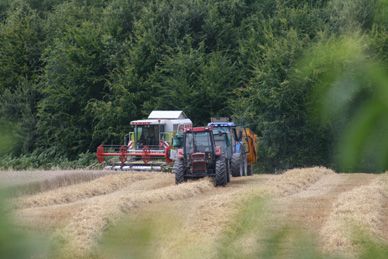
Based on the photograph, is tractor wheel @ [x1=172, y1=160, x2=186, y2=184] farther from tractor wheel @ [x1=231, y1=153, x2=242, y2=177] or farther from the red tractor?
tractor wheel @ [x1=231, y1=153, x2=242, y2=177]

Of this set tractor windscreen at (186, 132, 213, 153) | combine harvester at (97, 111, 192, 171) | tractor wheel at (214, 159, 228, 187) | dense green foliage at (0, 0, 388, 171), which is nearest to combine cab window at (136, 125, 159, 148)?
combine harvester at (97, 111, 192, 171)

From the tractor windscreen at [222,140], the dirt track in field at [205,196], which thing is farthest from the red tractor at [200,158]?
the tractor windscreen at [222,140]

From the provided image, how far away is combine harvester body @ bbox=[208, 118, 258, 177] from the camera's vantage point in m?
23.3

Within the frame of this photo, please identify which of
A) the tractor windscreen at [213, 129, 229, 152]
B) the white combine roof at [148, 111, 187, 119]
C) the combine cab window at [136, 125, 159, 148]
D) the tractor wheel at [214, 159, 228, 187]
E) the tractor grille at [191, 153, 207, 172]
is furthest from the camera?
the white combine roof at [148, 111, 187, 119]

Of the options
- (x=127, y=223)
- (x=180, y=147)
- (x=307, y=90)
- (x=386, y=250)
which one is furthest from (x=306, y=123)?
(x=180, y=147)

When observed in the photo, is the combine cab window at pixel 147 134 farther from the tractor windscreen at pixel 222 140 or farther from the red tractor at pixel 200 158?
the red tractor at pixel 200 158

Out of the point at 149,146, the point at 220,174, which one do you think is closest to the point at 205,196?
the point at 220,174

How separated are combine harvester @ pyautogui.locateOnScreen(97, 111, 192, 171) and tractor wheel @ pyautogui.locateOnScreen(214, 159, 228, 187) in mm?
6896

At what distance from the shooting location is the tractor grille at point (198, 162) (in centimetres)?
1980

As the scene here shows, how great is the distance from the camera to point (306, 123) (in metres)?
1.33

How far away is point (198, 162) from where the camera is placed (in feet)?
65.5

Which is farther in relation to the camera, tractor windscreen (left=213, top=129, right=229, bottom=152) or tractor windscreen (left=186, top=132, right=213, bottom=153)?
tractor windscreen (left=213, top=129, right=229, bottom=152)

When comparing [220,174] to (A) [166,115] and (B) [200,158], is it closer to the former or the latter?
(B) [200,158]

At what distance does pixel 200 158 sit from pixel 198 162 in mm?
212
